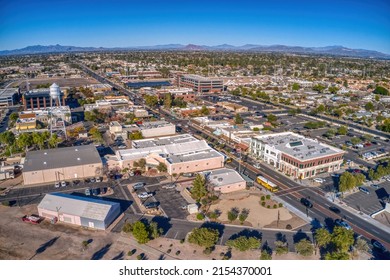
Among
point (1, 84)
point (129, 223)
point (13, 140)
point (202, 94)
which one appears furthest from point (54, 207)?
point (1, 84)

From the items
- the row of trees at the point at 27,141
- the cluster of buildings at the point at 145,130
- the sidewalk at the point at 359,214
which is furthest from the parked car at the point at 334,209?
the row of trees at the point at 27,141

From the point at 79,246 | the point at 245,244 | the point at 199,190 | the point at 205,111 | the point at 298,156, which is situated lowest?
the point at 79,246

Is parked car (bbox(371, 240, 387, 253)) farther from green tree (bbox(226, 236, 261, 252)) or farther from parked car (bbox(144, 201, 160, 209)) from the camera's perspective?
parked car (bbox(144, 201, 160, 209))

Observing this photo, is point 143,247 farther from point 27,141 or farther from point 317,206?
point 27,141

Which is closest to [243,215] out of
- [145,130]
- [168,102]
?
[145,130]

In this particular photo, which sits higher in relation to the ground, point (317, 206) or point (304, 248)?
point (304, 248)

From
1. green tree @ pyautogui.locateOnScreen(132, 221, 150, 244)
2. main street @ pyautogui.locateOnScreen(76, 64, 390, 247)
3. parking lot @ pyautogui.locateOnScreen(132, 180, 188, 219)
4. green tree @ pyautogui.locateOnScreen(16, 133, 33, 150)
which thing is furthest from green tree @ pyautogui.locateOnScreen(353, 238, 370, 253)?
green tree @ pyautogui.locateOnScreen(16, 133, 33, 150)

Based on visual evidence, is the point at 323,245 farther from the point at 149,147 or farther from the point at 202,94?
the point at 202,94
